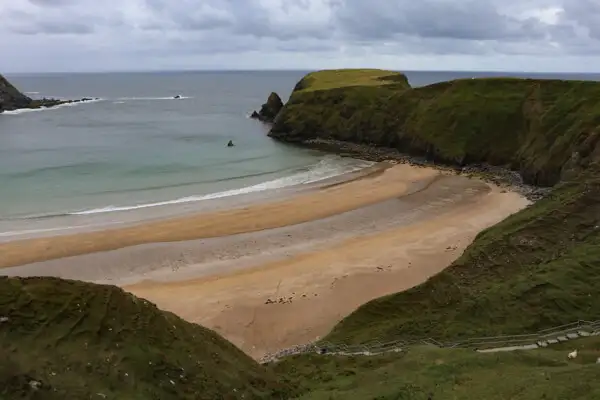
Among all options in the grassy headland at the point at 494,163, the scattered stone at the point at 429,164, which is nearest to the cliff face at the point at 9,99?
the grassy headland at the point at 494,163

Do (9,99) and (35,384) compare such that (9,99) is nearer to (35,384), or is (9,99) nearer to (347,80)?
(347,80)

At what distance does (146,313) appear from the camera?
16859mm

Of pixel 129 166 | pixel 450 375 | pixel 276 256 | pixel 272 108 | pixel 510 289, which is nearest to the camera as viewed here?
pixel 450 375

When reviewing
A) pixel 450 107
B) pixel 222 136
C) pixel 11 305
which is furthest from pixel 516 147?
pixel 11 305

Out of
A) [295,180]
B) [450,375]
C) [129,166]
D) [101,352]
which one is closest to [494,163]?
[295,180]

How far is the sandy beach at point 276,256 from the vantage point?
1197 inches

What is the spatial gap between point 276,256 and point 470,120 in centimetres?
4787

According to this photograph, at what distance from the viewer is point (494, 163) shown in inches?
2721

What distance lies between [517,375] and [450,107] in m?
69.4

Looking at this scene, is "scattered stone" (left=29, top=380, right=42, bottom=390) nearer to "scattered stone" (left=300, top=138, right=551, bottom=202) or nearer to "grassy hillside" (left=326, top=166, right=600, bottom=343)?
"grassy hillside" (left=326, top=166, right=600, bottom=343)

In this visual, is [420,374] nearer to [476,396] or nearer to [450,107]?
[476,396]

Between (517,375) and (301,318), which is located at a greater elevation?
(517,375)

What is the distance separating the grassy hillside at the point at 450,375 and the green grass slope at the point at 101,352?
2.31 metres

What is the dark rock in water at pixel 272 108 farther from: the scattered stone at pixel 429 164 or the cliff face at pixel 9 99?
the cliff face at pixel 9 99
